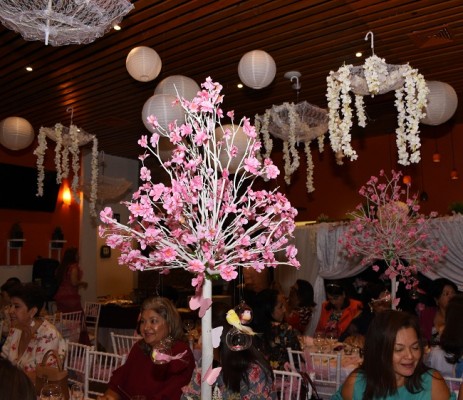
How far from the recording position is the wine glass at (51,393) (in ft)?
7.67

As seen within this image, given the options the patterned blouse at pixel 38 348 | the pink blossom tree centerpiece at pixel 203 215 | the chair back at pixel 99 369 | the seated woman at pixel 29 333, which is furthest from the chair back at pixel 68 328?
the pink blossom tree centerpiece at pixel 203 215

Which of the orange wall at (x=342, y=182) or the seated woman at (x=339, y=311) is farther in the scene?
the orange wall at (x=342, y=182)

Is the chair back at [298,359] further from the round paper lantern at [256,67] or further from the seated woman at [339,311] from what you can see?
the round paper lantern at [256,67]

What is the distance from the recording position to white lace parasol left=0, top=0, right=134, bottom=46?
10.4 ft

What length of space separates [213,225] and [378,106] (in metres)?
7.83

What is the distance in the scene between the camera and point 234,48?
609 cm

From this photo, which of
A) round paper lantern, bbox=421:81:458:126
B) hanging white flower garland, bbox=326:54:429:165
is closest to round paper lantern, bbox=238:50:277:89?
hanging white flower garland, bbox=326:54:429:165

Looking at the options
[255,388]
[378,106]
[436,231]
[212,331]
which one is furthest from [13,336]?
[378,106]

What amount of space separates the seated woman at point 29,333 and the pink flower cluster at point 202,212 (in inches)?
92.6

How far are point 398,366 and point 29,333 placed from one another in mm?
2858

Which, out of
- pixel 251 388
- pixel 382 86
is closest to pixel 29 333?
pixel 251 388

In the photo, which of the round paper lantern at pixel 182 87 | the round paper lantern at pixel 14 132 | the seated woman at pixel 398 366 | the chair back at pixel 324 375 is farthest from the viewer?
the round paper lantern at pixel 14 132

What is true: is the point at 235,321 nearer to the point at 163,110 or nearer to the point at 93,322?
the point at 163,110

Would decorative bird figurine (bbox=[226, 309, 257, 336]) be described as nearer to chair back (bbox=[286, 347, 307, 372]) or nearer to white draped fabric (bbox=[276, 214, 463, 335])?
chair back (bbox=[286, 347, 307, 372])
